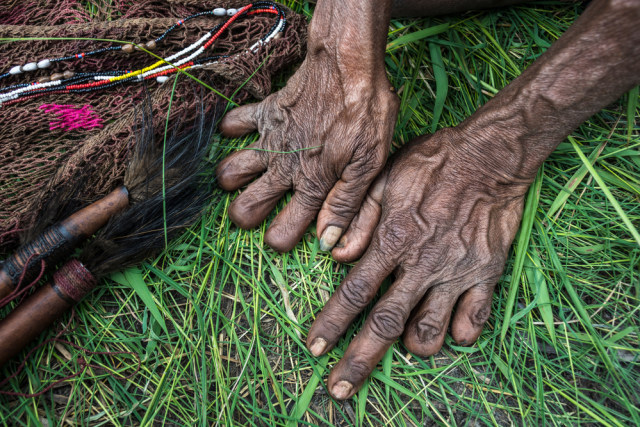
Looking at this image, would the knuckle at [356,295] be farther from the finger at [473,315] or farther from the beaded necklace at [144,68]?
the beaded necklace at [144,68]

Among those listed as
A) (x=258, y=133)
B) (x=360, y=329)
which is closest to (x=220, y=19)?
(x=258, y=133)

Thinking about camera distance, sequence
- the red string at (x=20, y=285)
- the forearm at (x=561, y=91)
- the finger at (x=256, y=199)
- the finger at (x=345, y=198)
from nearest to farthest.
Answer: the forearm at (x=561, y=91), the red string at (x=20, y=285), the finger at (x=345, y=198), the finger at (x=256, y=199)

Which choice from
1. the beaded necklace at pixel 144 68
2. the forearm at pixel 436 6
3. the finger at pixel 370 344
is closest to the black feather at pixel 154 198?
the beaded necklace at pixel 144 68

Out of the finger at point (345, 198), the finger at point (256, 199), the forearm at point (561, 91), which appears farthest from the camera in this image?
the finger at point (256, 199)

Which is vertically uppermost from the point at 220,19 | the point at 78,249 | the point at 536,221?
the point at 220,19

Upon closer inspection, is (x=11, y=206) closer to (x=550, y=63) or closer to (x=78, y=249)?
(x=78, y=249)

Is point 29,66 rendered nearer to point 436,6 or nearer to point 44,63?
point 44,63

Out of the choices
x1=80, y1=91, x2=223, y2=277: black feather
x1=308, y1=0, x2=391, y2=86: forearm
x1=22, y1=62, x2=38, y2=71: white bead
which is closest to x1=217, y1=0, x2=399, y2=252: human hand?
x1=308, y1=0, x2=391, y2=86: forearm
